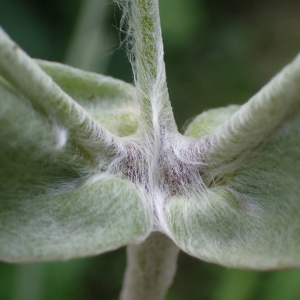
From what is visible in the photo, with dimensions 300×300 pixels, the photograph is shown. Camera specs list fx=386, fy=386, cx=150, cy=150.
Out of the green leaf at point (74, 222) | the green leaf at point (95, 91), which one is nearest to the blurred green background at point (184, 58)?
the green leaf at point (95, 91)

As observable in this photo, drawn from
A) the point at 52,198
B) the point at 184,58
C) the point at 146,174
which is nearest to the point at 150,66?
the point at 146,174

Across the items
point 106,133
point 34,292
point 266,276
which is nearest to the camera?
point 106,133

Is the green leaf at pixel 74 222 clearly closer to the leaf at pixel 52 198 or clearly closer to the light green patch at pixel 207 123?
the leaf at pixel 52 198

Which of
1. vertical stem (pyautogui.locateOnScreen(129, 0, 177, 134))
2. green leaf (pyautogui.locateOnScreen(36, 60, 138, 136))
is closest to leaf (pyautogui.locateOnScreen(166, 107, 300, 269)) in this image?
vertical stem (pyautogui.locateOnScreen(129, 0, 177, 134))

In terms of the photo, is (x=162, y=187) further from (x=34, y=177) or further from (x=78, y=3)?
(x=78, y=3)

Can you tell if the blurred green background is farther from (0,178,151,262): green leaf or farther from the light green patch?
(0,178,151,262): green leaf

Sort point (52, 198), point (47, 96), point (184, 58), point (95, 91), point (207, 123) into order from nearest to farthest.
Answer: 1. point (47, 96)
2. point (52, 198)
3. point (207, 123)
4. point (95, 91)
5. point (184, 58)

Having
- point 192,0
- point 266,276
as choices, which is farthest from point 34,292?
point 192,0

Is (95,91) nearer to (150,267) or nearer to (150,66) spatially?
(150,66)
